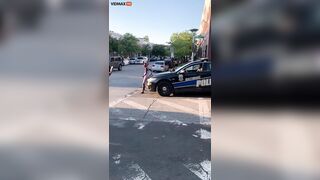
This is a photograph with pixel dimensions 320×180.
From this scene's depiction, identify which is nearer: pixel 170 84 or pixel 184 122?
pixel 184 122

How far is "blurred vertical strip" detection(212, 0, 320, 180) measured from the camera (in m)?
1.51

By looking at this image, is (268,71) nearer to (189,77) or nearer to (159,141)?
(159,141)

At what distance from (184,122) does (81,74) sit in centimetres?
512

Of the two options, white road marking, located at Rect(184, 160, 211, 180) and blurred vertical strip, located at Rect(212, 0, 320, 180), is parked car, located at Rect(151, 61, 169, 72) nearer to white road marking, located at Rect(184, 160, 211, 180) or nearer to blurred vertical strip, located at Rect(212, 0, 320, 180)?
white road marking, located at Rect(184, 160, 211, 180)

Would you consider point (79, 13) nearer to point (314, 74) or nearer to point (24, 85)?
point (24, 85)

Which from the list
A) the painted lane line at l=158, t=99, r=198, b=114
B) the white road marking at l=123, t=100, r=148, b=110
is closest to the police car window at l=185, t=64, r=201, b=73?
the painted lane line at l=158, t=99, r=198, b=114

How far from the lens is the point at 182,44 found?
42.1 m

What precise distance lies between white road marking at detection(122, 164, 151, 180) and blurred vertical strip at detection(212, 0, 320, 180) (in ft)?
7.20

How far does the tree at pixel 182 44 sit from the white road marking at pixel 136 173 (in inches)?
→ 1499

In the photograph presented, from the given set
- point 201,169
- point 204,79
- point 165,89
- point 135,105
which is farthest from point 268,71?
point 165,89

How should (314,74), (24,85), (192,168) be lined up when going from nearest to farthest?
(314,74), (24,85), (192,168)

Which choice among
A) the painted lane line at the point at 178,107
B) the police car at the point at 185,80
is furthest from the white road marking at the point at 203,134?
the police car at the point at 185,80

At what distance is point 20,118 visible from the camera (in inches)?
81.0

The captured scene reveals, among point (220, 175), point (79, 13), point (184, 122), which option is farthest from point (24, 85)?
point (184, 122)
